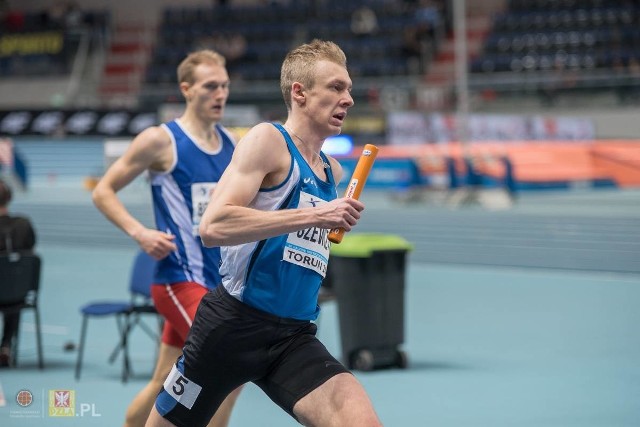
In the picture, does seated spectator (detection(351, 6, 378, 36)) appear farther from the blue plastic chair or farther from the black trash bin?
the blue plastic chair

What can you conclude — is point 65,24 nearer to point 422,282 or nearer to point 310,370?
point 422,282

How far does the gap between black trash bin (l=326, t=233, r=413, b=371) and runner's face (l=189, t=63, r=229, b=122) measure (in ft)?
8.86

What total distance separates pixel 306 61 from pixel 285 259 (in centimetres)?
68

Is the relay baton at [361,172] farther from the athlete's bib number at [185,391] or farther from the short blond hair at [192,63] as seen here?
the short blond hair at [192,63]

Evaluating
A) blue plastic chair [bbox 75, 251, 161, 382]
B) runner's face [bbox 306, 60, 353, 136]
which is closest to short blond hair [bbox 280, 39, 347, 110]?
runner's face [bbox 306, 60, 353, 136]

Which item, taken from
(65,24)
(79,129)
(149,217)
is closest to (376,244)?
(149,217)

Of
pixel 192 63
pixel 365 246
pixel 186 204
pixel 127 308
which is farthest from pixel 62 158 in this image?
pixel 186 204

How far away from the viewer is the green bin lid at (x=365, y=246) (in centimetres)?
778

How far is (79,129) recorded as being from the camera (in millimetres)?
28859

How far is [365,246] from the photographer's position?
307 inches

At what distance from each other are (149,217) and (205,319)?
14871 millimetres

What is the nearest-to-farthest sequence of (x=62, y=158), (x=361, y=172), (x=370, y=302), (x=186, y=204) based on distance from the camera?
1. (x=361, y=172)
2. (x=186, y=204)
3. (x=370, y=302)
4. (x=62, y=158)

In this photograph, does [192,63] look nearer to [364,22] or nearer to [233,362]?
[233,362]

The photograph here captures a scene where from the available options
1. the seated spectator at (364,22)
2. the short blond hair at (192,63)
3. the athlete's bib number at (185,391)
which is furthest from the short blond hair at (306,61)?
the seated spectator at (364,22)
